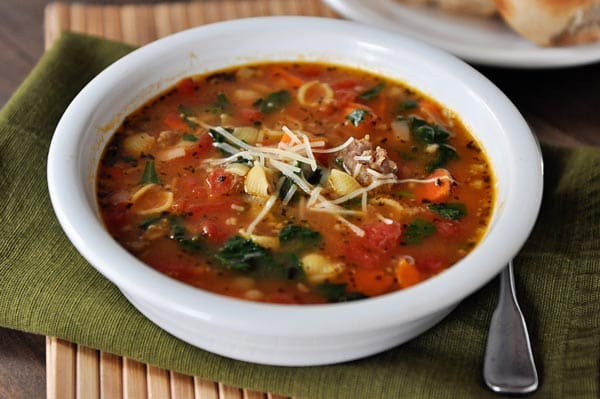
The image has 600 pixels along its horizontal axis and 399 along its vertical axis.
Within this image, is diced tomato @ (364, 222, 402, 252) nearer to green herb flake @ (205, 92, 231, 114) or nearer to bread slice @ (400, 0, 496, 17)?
green herb flake @ (205, 92, 231, 114)

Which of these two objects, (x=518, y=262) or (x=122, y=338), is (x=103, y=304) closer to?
(x=122, y=338)

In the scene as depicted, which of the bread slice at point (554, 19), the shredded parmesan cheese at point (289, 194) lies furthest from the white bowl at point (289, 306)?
the bread slice at point (554, 19)

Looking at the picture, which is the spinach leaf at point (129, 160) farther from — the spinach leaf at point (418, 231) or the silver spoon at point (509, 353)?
the silver spoon at point (509, 353)

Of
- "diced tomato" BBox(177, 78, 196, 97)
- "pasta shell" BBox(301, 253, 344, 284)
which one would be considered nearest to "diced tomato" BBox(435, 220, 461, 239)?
"pasta shell" BBox(301, 253, 344, 284)

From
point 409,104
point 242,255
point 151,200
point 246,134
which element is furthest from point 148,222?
point 409,104

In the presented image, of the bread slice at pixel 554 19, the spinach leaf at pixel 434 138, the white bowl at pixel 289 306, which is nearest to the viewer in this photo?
the white bowl at pixel 289 306

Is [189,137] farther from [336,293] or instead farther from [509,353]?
[509,353]
